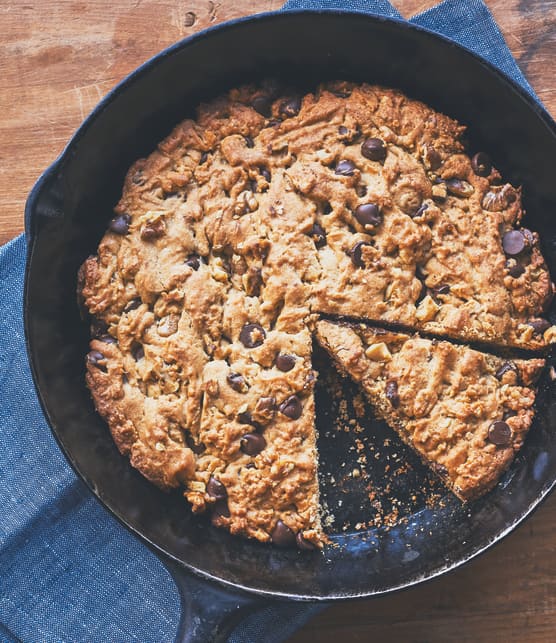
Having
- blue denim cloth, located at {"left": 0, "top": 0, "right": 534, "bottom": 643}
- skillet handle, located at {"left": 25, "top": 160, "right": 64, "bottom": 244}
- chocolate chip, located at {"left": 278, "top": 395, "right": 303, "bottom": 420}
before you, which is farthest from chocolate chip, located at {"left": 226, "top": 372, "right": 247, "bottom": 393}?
skillet handle, located at {"left": 25, "top": 160, "right": 64, "bottom": 244}

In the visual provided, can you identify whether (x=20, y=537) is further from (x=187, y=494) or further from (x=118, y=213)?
(x=118, y=213)

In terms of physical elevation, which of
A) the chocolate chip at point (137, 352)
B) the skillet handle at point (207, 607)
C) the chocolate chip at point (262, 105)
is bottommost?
the skillet handle at point (207, 607)

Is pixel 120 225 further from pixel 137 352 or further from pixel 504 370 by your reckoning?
pixel 504 370

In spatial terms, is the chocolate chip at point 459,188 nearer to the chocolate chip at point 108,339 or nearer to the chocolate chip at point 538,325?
the chocolate chip at point 538,325

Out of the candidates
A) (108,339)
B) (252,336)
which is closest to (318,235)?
(252,336)

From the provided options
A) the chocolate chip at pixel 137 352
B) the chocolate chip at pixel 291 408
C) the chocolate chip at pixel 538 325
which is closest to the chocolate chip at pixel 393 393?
the chocolate chip at pixel 291 408

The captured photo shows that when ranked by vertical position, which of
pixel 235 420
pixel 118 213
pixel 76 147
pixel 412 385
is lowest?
pixel 235 420

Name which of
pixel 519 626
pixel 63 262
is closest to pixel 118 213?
pixel 63 262
